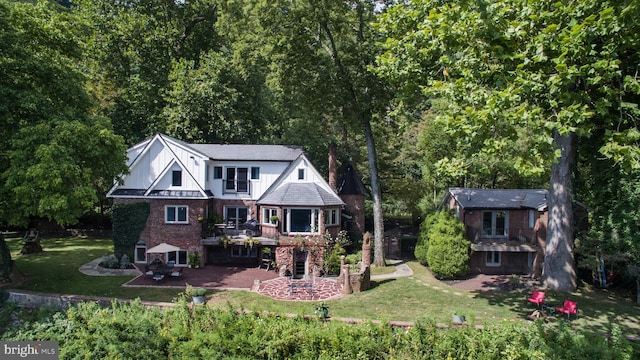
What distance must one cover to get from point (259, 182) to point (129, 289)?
10.8 metres

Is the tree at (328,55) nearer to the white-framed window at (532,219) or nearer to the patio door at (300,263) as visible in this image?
the patio door at (300,263)

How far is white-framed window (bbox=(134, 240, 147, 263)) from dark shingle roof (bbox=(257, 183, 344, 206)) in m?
7.66

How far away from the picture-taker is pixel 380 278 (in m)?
22.0

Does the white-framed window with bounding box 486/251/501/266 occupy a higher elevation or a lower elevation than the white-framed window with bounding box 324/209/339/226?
lower

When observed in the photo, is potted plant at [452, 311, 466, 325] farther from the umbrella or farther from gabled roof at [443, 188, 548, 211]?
the umbrella

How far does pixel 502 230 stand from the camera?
2314 centimetres

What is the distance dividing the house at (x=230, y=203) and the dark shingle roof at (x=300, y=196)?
0.06 metres

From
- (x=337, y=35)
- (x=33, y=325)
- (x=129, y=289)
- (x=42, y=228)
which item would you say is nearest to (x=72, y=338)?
(x=33, y=325)

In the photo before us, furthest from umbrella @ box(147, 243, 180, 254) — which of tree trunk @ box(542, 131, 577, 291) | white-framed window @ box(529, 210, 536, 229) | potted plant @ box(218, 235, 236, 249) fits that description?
white-framed window @ box(529, 210, 536, 229)

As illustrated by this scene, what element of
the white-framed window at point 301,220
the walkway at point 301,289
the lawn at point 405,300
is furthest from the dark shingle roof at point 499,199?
the walkway at point 301,289

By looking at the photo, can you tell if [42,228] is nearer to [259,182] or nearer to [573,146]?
[259,182]

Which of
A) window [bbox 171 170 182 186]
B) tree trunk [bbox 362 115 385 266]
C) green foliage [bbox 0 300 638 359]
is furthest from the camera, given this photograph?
tree trunk [bbox 362 115 385 266]

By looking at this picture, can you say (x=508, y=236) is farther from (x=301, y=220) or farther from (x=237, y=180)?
(x=237, y=180)

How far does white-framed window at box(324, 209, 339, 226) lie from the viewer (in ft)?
78.4
